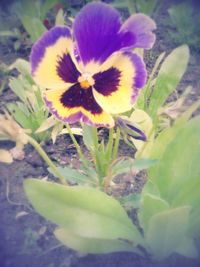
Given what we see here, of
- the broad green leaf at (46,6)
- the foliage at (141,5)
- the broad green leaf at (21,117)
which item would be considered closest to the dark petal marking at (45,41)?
the broad green leaf at (21,117)

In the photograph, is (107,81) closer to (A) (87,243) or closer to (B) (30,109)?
(A) (87,243)

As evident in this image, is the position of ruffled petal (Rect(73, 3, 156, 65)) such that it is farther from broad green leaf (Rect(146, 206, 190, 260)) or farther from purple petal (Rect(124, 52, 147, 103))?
broad green leaf (Rect(146, 206, 190, 260))

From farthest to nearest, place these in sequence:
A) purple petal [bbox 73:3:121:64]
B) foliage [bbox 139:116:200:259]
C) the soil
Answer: the soil → foliage [bbox 139:116:200:259] → purple petal [bbox 73:3:121:64]

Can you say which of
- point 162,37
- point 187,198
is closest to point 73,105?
point 187,198

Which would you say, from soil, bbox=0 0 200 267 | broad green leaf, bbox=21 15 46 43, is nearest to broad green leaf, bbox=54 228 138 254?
soil, bbox=0 0 200 267

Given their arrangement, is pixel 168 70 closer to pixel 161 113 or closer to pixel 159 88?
pixel 159 88

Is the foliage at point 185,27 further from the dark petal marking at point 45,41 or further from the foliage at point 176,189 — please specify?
the dark petal marking at point 45,41
